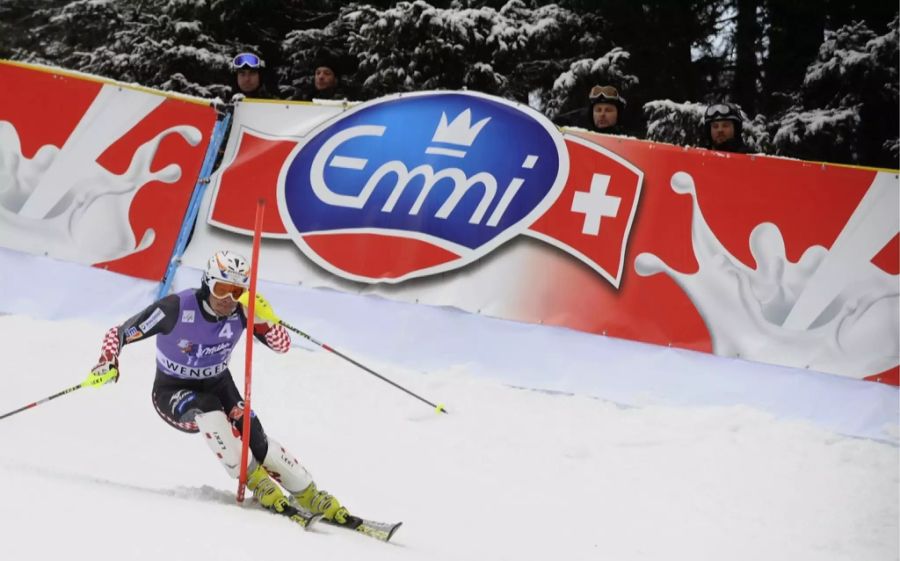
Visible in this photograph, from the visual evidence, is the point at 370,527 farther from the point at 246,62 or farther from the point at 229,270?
the point at 246,62

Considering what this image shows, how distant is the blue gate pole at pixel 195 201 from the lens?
8.12 m

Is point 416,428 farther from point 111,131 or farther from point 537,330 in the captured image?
point 111,131

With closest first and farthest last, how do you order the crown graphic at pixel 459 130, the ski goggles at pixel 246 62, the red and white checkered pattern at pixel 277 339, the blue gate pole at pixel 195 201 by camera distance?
1. the red and white checkered pattern at pixel 277 339
2. the crown graphic at pixel 459 130
3. the blue gate pole at pixel 195 201
4. the ski goggles at pixel 246 62

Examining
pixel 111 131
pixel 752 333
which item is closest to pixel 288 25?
pixel 111 131

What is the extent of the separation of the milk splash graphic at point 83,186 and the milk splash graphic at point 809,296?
4534mm

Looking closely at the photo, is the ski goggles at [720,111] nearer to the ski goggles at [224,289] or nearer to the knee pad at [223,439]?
the ski goggles at [224,289]

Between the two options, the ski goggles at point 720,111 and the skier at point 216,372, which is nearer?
the skier at point 216,372

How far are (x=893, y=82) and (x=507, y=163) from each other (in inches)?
181

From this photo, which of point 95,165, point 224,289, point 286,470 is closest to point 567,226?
point 224,289

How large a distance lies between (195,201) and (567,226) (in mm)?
3236

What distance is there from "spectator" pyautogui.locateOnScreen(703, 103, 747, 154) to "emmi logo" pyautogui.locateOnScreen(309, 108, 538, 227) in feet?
4.56

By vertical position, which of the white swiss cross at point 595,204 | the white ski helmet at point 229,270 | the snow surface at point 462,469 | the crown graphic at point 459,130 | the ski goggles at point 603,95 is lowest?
the snow surface at point 462,469

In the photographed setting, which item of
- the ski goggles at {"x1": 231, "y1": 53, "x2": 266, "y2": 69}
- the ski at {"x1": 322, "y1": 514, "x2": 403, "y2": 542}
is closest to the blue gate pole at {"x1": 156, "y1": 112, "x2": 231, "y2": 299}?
the ski goggles at {"x1": 231, "y1": 53, "x2": 266, "y2": 69}

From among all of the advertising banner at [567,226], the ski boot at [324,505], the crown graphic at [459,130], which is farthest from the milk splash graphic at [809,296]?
the ski boot at [324,505]
